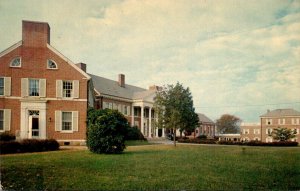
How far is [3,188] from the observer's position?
7.81 m

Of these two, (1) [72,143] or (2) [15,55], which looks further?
(1) [72,143]

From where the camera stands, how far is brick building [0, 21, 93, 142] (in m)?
20.2

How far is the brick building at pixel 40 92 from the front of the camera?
2017 cm

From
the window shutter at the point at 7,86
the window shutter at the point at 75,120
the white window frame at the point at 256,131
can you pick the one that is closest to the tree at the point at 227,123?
the white window frame at the point at 256,131

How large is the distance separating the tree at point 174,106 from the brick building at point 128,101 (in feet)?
42.3

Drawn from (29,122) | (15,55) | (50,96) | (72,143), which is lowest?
(72,143)

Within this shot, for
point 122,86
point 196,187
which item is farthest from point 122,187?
point 122,86

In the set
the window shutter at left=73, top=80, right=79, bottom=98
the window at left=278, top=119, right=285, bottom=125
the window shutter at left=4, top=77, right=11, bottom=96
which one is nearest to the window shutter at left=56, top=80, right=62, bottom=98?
the window shutter at left=73, top=80, right=79, bottom=98

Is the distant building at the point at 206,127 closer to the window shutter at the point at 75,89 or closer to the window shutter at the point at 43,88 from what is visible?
A: the window shutter at the point at 75,89

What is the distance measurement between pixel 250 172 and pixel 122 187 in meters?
4.83

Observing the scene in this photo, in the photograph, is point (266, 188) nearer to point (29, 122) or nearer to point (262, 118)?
point (29, 122)

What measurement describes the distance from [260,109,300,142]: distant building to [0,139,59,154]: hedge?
44833 millimetres

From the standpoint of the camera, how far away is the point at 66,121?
22.5 m

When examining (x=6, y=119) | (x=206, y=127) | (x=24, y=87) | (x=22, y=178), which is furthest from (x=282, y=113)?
(x=22, y=178)
